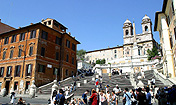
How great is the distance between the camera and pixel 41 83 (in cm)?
2775

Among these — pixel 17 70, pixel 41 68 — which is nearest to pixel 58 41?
pixel 41 68

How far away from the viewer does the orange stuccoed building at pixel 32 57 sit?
27.6 meters

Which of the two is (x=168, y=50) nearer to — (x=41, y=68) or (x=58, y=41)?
(x=41, y=68)

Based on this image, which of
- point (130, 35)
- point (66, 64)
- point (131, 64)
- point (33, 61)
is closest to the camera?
point (33, 61)

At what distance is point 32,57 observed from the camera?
2798 cm

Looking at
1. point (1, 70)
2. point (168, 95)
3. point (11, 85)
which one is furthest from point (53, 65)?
point (168, 95)

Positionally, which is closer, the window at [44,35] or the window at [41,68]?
the window at [41,68]

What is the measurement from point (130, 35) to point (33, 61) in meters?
62.0

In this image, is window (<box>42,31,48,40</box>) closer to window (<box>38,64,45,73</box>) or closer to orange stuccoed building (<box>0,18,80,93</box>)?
orange stuccoed building (<box>0,18,80,93</box>)

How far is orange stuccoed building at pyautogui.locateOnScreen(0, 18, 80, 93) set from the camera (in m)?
27.6

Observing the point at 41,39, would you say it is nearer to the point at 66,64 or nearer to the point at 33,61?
the point at 33,61

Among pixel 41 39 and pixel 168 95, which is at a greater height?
pixel 41 39

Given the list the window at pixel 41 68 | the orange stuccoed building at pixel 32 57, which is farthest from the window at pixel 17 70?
the window at pixel 41 68

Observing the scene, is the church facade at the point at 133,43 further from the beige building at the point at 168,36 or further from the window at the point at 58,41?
the beige building at the point at 168,36
